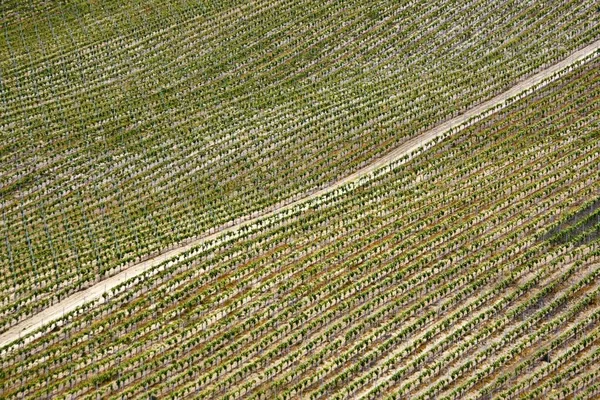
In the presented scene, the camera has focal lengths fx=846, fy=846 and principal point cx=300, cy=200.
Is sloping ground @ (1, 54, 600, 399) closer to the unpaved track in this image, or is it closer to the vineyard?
the vineyard

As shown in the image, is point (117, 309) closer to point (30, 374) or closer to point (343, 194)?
point (30, 374)

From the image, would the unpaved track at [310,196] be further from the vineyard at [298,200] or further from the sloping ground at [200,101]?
the sloping ground at [200,101]

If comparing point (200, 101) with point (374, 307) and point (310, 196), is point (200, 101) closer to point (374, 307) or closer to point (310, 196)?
point (310, 196)

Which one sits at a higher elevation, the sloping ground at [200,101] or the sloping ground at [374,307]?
the sloping ground at [200,101]

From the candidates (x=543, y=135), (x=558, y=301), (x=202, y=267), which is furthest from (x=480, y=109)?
(x=202, y=267)

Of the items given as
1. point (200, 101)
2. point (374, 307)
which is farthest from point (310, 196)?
point (200, 101)

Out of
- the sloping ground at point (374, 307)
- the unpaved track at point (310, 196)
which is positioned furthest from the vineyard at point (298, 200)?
the unpaved track at point (310, 196)
